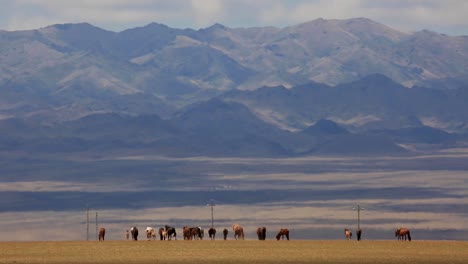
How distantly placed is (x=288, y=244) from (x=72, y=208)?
108391 mm

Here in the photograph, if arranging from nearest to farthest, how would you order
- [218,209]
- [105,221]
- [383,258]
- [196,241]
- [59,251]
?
[383,258] < [59,251] < [196,241] < [105,221] < [218,209]

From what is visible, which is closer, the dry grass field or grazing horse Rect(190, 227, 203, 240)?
the dry grass field

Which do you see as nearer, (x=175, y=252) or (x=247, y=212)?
(x=175, y=252)

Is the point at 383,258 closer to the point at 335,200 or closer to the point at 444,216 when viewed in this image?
the point at 444,216

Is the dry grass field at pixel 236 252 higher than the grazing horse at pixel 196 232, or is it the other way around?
the grazing horse at pixel 196 232

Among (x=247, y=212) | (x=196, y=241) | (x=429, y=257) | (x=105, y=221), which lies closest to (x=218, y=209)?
(x=247, y=212)

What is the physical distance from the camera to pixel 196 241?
90312 millimetres

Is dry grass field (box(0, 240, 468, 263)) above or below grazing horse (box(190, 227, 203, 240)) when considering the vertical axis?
below

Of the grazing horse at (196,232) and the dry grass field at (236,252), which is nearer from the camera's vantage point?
the dry grass field at (236,252)

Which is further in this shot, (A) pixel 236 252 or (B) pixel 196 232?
(B) pixel 196 232

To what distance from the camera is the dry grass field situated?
246 ft

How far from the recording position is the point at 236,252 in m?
80.8

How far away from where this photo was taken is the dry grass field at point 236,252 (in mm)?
75125

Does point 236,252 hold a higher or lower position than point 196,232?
lower
